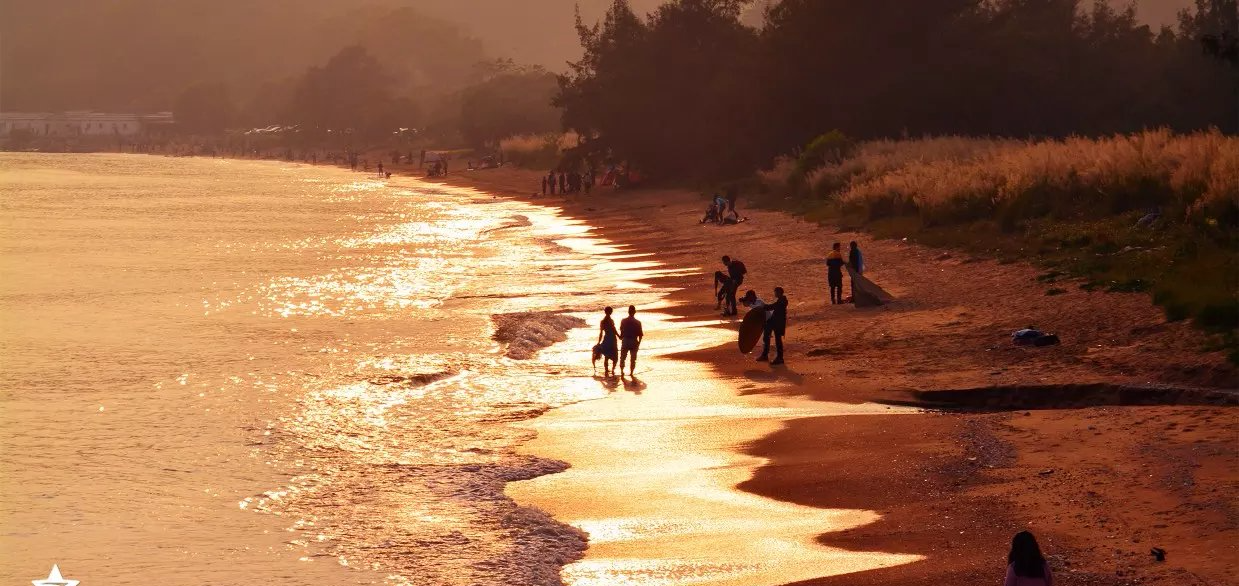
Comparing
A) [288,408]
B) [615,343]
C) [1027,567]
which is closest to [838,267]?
[615,343]

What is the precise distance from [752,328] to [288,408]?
7.35 meters

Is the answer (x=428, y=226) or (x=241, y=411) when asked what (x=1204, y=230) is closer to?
(x=241, y=411)

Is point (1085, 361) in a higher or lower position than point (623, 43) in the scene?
lower

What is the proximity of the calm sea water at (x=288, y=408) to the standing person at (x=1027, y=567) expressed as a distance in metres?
4.51

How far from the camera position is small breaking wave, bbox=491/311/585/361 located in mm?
24844

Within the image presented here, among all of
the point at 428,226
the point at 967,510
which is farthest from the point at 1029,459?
the point at 428,226

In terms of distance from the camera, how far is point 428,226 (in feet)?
198

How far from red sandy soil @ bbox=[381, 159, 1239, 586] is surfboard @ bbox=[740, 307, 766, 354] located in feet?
1.01

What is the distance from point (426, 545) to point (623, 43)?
209 ft

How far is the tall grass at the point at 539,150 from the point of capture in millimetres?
100375

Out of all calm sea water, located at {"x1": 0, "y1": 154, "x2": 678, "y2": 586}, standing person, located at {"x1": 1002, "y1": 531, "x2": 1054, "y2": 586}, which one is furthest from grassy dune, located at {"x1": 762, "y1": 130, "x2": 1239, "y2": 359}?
standing person, located at {"x1": 1002, "y1": 531, "x2": 1054, "y2": 586}

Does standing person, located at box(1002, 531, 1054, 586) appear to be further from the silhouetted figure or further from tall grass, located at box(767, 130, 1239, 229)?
tall grass, located at box(767, 130, 1239, 229)

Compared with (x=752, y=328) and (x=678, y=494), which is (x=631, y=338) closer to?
(x=752, y=328)

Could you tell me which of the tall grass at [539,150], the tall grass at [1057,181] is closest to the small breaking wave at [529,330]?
the tall grass at [1057,181]
